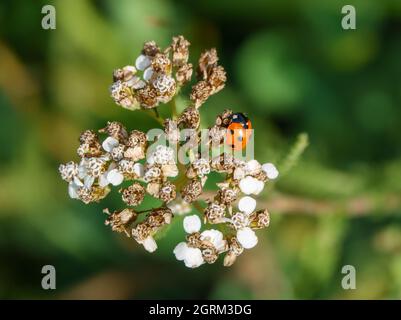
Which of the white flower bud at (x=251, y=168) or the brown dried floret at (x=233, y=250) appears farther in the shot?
the white flower bud at (x=251, y=168)

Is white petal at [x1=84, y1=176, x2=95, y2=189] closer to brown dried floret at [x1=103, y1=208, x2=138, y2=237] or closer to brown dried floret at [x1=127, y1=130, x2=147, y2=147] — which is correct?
brown dried floret at [x1=103, y1=208, x2=138, y2=237]

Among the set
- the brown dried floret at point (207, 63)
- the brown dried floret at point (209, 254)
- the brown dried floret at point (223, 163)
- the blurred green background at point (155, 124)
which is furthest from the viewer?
the blurred green background at point (155, 124)

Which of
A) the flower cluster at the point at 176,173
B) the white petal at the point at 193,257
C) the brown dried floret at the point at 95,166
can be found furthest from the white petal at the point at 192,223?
the brown dried floret at the point at 95,166

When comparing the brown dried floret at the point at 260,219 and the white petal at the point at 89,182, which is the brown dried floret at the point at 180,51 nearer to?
the white petal at the point at 89,182

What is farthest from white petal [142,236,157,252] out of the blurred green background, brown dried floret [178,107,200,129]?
the blurred green background

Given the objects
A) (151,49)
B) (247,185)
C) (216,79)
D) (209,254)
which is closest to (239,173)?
(247,185)

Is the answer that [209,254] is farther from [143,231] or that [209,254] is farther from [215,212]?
[143,231]
